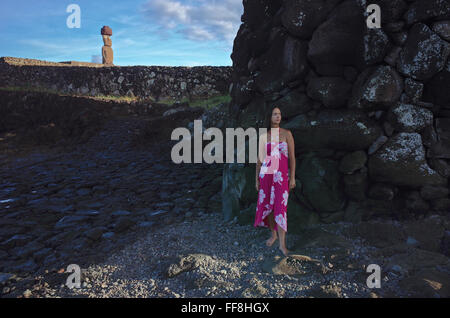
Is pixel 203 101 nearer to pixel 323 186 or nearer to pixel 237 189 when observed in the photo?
pixel 237 189

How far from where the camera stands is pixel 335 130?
4863mm

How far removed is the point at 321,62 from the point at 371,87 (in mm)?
876

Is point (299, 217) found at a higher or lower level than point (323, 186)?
lower

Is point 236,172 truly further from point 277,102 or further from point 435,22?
point 435,22

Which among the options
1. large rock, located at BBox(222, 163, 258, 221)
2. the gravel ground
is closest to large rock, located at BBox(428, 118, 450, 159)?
the gravel ground

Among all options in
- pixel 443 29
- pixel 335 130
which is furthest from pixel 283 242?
pixel 443 29

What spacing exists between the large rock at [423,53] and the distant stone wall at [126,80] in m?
13.6

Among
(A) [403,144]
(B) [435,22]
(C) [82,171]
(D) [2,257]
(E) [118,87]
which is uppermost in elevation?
(E) [118,87]

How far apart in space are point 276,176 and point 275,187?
16cm

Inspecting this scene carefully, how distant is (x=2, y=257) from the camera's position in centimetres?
497

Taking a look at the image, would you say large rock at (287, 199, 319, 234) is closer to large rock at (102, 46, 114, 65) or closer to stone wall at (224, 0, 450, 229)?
stone wall at (224, 0, 450, 229)

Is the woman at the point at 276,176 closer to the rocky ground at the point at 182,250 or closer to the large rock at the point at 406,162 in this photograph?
the rocky ground at the point at 182,250

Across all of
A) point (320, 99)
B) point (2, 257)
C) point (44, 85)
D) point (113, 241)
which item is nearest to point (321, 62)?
point (320, 99)

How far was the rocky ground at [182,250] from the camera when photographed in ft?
12.0
